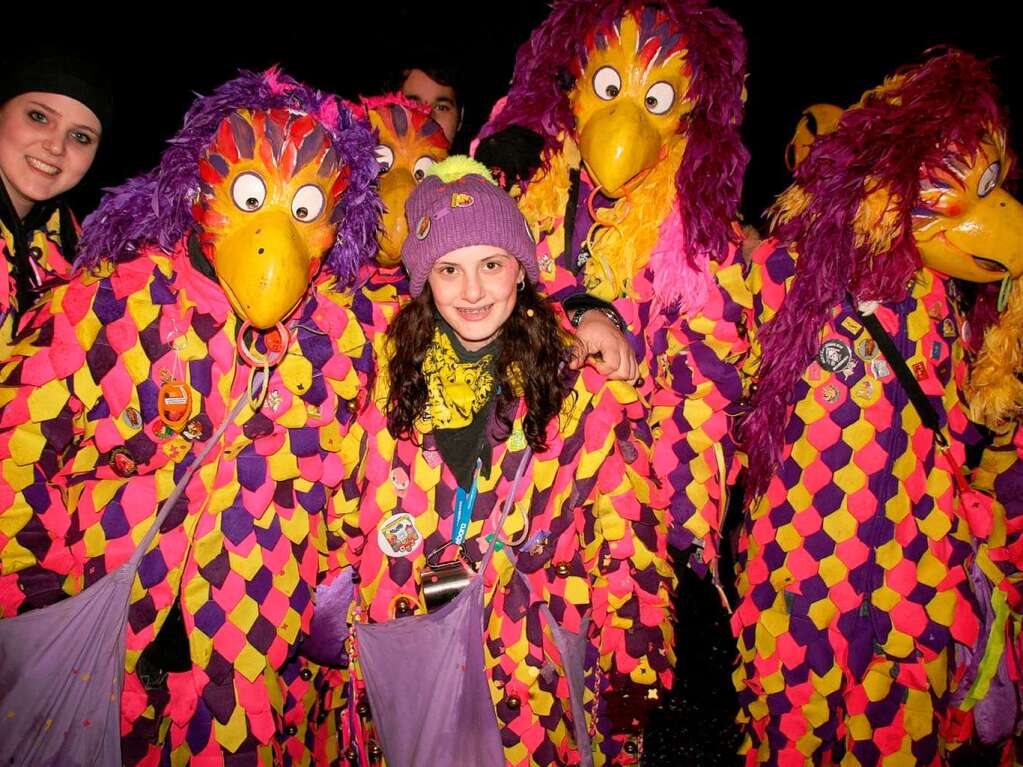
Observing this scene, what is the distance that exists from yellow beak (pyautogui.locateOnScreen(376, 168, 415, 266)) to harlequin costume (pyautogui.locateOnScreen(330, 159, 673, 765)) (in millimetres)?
417

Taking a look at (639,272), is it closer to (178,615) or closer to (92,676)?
(178,615)

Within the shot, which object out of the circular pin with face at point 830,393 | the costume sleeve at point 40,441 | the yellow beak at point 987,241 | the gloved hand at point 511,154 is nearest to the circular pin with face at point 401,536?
the costume sleeve at point 40,441

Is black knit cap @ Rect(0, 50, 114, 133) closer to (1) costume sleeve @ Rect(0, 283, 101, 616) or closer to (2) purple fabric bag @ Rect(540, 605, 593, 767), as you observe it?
(1) costume sleeve @ Rect(0, 283, 101, 616)

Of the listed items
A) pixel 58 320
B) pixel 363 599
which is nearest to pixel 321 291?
pixel 58 320

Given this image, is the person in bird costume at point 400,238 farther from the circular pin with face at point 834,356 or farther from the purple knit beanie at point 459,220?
the circular pin with face at point 834,356

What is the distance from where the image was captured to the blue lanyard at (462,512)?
155 centimetres

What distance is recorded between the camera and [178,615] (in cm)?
153

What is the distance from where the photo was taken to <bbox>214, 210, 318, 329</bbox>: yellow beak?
135 centimetres

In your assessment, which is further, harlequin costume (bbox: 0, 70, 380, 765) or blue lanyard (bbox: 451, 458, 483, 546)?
blue lanyard (bbox: 451, 458, 483, 546)

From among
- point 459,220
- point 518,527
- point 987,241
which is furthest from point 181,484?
point 987,241

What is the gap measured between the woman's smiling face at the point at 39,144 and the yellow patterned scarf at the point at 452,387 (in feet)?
3.64

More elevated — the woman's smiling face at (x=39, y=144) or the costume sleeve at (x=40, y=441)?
the woman's smiling face at (x=39, y=144)

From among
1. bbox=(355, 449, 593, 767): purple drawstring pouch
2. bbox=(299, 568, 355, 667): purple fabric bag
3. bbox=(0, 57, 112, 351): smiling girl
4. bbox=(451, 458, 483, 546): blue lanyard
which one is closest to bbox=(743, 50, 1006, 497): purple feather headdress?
bbox=(451, 458, 483, 546): blue lanyard

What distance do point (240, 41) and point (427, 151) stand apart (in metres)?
2.22
